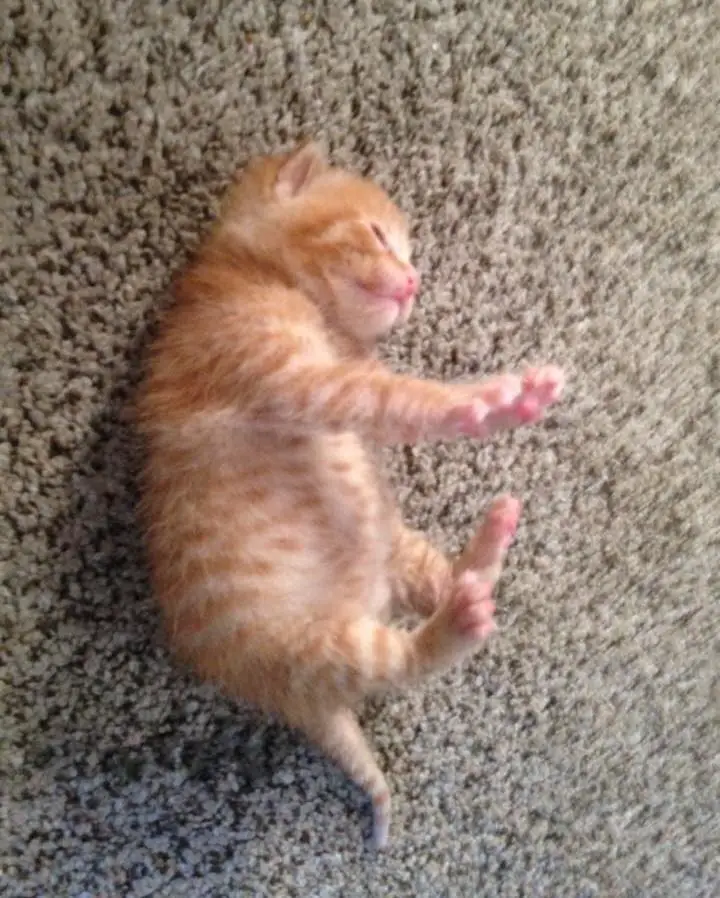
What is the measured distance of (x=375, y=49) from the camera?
950mm

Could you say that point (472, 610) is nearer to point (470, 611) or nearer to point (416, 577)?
point (470, 611)

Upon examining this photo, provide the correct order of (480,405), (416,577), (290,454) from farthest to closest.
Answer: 1. (416,577)
2. (290,454)
3. (480,405)

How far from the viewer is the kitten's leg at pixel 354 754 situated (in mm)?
929

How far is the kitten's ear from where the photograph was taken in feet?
2.86

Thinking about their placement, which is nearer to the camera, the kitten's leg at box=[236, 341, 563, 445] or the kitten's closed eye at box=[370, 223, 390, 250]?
the kitten's leg at box=[236, 341, 563, 445]

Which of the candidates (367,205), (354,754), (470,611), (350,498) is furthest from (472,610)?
(367,205)

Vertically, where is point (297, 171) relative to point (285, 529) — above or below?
above

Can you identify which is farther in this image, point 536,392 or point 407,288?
point 407,288

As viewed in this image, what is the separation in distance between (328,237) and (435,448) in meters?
0.31

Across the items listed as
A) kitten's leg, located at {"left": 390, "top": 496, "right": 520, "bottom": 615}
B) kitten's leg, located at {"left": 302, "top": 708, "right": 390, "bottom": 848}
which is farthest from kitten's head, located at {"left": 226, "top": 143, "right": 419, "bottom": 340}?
kitten's leg, located at {"left": 302, "top": 708, "right": 390, "bottom": 848}

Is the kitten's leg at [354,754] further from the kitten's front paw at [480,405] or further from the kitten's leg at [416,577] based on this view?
the kitten's front paw at [480,405]

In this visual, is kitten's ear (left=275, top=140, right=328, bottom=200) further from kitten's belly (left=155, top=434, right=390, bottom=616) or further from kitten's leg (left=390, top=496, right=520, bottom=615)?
kitten's leg (left=390, top=496, right=520, bottom=615)

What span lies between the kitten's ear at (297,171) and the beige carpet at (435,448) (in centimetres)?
7

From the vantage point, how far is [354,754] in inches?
38.4
